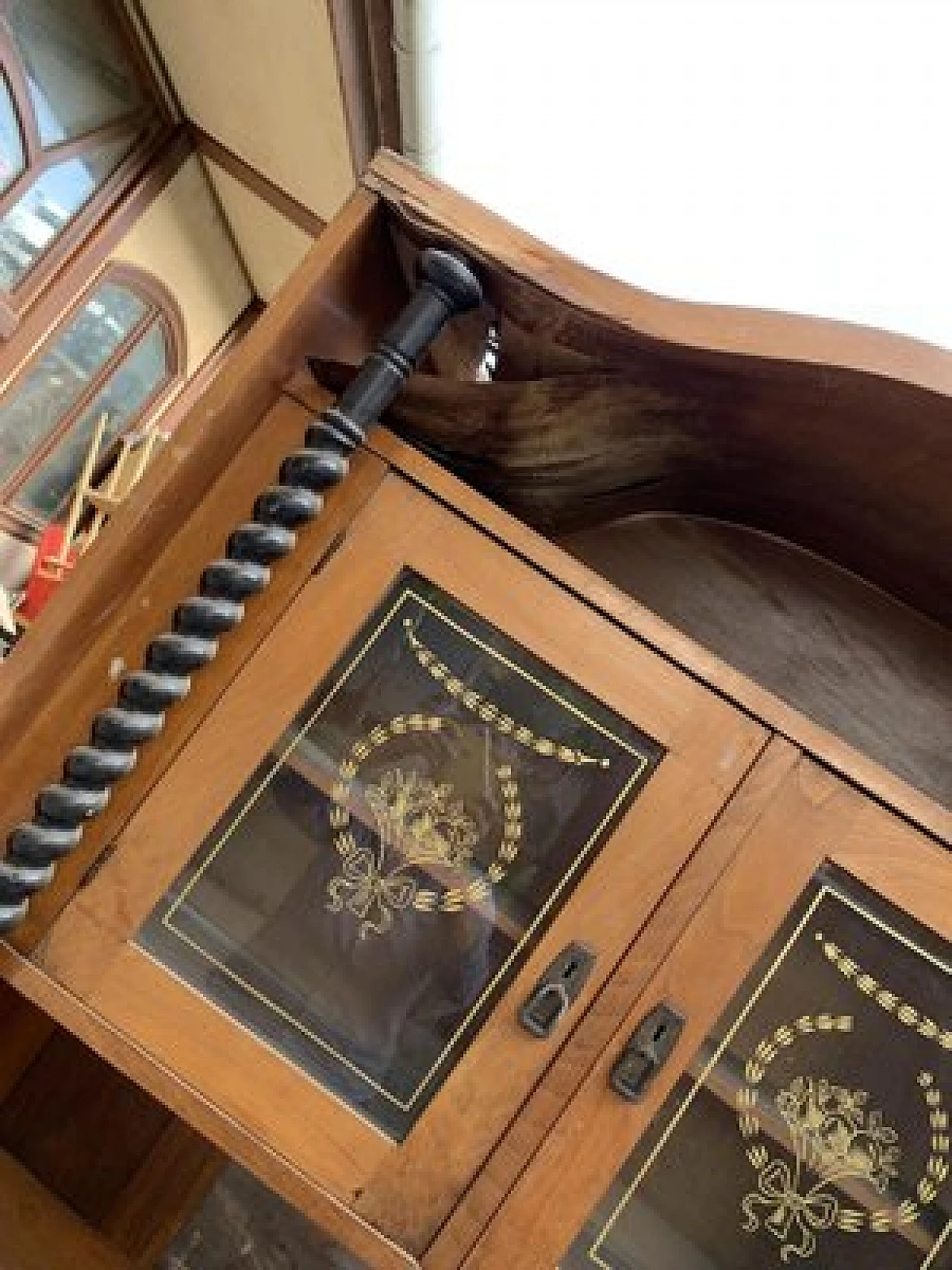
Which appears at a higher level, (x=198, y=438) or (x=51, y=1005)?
(x=198, y=438)

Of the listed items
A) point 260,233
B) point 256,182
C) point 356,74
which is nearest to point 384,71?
point 356,74

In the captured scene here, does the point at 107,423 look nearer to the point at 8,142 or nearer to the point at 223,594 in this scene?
the point at 8,142

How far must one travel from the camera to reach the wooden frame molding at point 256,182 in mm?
2084

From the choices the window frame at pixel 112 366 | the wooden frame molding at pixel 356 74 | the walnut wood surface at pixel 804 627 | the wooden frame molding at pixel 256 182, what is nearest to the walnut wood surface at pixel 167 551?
the walnut wood surface at pixel 804 627

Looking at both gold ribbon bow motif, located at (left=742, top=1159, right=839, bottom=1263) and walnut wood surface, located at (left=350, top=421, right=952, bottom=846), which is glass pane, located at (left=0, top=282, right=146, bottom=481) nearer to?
walnut wood surface, located at (left=350, top=421, right=952, bottom=846)

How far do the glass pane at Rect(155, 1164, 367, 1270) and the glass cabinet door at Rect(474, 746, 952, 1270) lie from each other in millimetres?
338

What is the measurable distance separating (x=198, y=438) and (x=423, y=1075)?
346 mm

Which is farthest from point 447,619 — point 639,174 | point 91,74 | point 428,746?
point 91,74

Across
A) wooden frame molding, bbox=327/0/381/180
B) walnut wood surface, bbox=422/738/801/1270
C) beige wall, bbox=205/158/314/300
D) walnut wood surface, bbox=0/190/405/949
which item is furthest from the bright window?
walnut wood surface, bbox=422/738/801/1270

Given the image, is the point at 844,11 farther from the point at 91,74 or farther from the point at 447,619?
the point at 91,74

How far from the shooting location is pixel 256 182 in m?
2.14

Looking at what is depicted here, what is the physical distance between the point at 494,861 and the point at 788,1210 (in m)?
0.22

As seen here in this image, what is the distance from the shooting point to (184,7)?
1862mm

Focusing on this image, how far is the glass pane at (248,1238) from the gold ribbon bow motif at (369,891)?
359 millimetres
